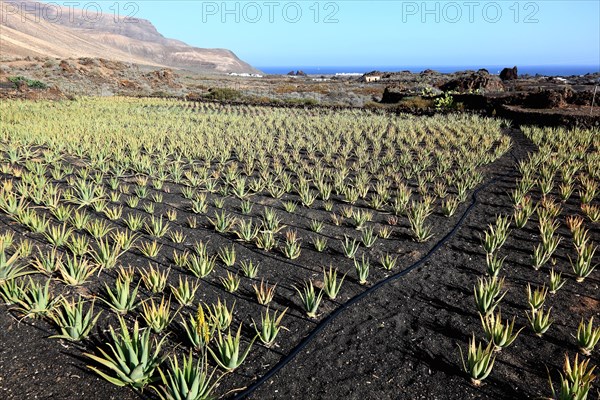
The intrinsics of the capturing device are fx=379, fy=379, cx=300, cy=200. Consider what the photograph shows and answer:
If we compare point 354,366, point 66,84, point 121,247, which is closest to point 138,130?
point 121,247

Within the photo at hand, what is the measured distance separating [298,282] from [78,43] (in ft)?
412

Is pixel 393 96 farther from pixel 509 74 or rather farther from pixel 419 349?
pixel 509 74

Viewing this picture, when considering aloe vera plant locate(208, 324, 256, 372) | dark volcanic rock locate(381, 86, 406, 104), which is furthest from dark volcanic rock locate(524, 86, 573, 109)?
aloe vera plant locate(208, 324, 256, 372)

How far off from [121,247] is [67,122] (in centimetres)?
1174

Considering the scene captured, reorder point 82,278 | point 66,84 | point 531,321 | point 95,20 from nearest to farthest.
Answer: point 531,321, point 82,278, point 66,84, point 95,20

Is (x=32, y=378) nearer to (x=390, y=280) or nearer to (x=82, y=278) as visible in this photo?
(x=82, y=278)

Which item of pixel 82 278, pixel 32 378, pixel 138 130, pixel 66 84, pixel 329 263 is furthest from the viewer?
pixel 66 84

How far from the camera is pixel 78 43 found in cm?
→ 10475

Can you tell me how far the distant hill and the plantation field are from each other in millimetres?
63706

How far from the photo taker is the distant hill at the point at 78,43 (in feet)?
253

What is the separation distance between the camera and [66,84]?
3256cm

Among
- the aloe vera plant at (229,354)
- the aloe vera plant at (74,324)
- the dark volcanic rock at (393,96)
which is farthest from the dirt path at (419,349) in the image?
the dark volcanic rock at (393,96)

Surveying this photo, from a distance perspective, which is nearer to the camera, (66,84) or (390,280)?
(390,280)

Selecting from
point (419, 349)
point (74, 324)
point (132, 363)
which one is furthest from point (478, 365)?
point (74, 324)
